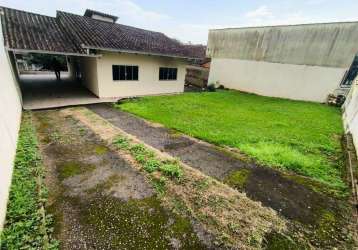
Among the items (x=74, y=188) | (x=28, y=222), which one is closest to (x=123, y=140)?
(x=74, y=188)

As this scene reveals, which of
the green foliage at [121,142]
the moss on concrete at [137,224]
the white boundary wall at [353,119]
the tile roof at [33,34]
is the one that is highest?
the tile roof at [33,34]

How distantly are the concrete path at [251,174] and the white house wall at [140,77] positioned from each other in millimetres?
4385

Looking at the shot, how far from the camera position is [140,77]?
10961mm

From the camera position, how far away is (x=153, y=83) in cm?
1174

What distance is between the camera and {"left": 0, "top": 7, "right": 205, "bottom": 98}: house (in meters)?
7.91

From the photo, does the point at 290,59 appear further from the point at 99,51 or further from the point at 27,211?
the point at 27,211

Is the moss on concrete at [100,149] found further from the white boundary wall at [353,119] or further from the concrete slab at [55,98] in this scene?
the white boundary wall at [353,119]

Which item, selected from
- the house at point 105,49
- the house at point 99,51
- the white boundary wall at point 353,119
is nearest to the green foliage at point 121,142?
the house at point 99,51

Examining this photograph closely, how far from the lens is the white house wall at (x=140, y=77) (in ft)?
30.9

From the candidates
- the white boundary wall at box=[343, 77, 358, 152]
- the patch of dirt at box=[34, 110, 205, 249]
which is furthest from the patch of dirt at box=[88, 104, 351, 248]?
the white boundary wall at box=[343, 77, 358, 152]

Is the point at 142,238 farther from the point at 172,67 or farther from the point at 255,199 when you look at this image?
the point at 172,67

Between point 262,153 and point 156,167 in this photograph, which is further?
point 262,153

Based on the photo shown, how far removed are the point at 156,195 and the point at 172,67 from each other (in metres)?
10.7

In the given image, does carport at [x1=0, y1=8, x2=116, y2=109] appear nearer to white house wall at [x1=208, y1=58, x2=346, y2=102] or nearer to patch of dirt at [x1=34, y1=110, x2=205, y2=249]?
patch of dirt at [x1=34, y1=110, x2=205, y2=249]
